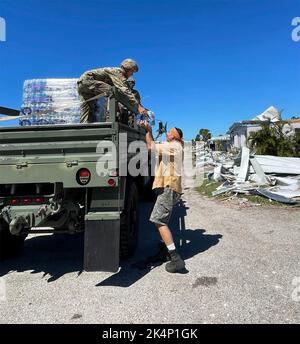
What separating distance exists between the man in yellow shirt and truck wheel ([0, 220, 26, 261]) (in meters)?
2.23

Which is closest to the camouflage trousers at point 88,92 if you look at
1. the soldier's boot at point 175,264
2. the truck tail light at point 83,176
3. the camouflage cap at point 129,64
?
the camouflage cap at point 129,64

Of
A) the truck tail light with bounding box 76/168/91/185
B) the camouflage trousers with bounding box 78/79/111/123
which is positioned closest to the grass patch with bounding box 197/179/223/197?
the camouflage trousers with bounding box 78/79/111/123

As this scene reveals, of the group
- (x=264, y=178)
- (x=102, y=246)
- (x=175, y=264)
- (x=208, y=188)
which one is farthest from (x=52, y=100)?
(x=208, y=188)

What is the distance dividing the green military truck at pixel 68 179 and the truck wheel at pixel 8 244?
0.97 meters

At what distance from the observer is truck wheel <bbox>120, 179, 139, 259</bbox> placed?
16.3ft

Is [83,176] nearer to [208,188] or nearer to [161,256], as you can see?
[161,256]

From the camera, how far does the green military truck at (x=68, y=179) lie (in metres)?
4.34

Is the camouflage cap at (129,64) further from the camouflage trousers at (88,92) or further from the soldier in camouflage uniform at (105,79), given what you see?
the camouflage trousers at (88,92)

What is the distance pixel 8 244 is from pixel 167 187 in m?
2.62

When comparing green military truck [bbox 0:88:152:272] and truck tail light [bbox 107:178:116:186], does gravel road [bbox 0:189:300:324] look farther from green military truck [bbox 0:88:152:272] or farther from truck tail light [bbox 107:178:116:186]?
truck tail light [bbox 107:178:116:186]

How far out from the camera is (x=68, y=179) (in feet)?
14.3
